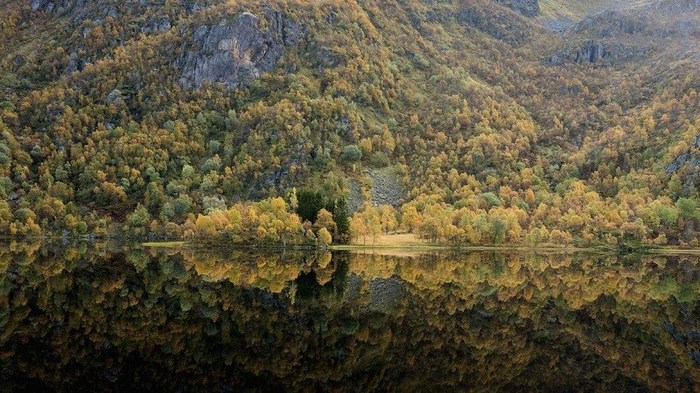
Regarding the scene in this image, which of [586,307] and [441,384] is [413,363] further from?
[586,307]

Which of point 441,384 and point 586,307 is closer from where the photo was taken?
point 441,384

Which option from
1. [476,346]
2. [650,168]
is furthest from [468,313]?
Result: [650,168]

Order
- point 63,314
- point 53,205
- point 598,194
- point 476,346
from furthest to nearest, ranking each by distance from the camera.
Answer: point 598,194 → point 53,205 → point 63,314 → point 476,346

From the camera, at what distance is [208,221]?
153 metres

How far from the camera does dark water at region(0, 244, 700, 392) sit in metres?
33.8

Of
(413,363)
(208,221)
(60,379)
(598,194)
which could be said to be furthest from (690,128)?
(60,379)

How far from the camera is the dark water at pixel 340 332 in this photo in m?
33.8

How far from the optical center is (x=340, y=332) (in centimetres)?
4528

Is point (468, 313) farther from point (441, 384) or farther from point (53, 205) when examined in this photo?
point (53, 205)

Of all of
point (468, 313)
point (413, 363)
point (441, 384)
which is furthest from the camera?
point (468, 313)

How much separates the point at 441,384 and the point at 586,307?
31814mm

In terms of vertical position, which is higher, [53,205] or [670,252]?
[670,252]

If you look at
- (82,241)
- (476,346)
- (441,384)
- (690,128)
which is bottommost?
(82,241)

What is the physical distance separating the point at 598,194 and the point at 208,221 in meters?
118
